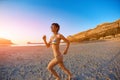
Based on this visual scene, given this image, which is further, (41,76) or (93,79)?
(41,76)

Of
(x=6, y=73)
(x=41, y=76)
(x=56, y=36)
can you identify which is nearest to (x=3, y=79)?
(x=6, y=73)

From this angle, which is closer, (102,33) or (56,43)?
(56,43)

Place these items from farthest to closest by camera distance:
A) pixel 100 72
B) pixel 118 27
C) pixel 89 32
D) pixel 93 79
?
pixel 89 32, pixel 118 27, pixel 100 72, pixel 93 79

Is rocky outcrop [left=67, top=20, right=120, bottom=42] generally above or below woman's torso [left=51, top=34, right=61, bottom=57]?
above

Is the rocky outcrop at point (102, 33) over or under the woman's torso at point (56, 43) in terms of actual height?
over

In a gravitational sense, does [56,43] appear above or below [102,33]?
below

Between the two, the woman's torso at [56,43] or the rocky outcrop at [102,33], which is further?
the rocky outcrop at [102,33]

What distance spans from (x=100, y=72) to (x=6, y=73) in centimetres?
227

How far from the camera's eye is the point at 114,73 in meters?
4.10

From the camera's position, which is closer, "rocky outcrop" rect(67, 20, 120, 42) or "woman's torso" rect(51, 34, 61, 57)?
"woman's torso" rect(51, 34, 61, 57)

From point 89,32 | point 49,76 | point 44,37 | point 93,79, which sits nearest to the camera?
point 44,37

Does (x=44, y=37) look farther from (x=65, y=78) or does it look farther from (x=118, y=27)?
(x=118, y=27)

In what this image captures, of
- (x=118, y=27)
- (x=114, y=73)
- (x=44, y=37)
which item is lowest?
(x=114, y=73)

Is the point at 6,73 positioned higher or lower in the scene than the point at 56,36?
lower
